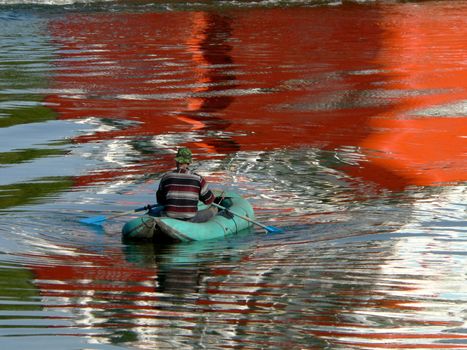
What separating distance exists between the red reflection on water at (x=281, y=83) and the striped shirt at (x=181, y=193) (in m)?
4.54

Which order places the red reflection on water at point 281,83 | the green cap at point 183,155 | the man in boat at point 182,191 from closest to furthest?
the green cap at point 183,155
the man in boat at point 182,191
the red reflection on water at point 281,83

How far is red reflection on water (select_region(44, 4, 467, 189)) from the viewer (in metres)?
23.6

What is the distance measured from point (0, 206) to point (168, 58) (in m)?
18.7

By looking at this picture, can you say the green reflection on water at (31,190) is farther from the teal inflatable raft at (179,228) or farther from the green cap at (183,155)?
the green cap at (183,155)

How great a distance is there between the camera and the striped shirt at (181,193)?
637 inches

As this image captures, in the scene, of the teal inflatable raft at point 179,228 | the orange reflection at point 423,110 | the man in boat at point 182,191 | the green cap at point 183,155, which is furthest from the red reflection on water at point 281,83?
the green cap at point 183,155

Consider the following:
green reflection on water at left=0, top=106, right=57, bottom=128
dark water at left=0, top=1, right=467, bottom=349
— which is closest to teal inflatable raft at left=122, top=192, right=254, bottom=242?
dark water at left=0, top=1, right=467, bottom=349

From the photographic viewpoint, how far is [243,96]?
96.1 feet

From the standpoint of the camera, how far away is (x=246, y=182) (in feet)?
65.7

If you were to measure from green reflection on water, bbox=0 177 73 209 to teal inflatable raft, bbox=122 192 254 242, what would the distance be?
107 inches

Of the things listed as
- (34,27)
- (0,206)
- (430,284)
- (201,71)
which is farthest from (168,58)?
(430,284)

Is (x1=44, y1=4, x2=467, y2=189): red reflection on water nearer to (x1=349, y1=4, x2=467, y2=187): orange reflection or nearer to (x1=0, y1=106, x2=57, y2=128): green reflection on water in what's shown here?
(x1=349, y1=4, x2=467, y2=187): orange reflection

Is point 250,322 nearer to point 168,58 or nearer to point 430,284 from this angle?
point 430,284

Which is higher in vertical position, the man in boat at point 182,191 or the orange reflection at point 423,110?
the man in boat at point 182,191
